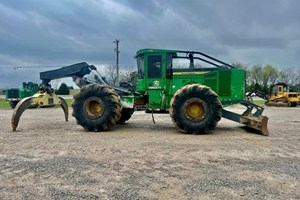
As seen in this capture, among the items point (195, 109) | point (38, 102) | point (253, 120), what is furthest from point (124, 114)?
point (253, 120)

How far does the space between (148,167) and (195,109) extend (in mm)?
4601

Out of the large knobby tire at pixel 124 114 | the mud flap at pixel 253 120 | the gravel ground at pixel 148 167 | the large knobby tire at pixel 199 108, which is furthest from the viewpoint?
the large knobby tire at pixel 124 114

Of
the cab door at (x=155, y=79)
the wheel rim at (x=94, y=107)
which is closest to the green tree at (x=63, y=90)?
the wheel rim at (x=94, y=107)

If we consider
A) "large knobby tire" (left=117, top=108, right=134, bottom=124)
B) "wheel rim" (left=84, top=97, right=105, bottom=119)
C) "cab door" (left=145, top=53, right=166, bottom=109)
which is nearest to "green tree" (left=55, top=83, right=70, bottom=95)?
"large knobby tire" (left=117, top=108, right=134, bottom=124)

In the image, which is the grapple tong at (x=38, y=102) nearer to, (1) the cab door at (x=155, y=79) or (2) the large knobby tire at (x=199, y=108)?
(1) the cab door at (x=155, y=79)

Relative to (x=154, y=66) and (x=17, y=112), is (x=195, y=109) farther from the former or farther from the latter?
(x=17, y=112)

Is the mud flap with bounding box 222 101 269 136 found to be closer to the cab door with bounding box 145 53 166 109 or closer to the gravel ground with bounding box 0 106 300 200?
the gravel ground with bounding box 0 106 300 200

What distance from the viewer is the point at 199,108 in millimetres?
9867

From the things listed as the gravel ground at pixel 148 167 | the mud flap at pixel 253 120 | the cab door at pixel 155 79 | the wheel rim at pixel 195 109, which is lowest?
the gravel ground at pixel 148 167

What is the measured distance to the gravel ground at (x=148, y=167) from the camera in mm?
4379

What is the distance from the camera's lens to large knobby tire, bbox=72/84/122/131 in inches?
400

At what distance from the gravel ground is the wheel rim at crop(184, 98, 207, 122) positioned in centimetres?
92

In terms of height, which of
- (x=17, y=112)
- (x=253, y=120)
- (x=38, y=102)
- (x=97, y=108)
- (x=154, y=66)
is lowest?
Result: (x=253, y=120)

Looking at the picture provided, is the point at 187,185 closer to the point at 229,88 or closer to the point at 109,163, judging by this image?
the point at 109,163
